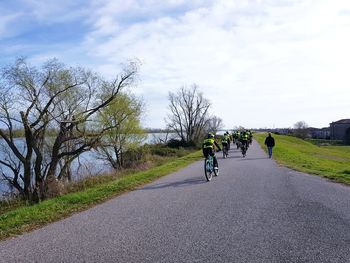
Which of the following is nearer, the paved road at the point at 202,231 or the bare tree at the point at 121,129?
the paved road at the point at 202,231

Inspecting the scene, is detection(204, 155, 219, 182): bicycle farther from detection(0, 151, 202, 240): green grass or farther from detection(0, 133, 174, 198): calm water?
detection(0, 133, 174, 198): calm water

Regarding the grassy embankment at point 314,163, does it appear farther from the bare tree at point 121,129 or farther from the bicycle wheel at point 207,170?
the bare tree at point 121,129

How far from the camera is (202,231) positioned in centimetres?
727

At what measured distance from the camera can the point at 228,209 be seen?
9.27 m

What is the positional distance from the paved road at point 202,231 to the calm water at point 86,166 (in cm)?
1203

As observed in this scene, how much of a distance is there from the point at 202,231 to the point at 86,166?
67.4 feet

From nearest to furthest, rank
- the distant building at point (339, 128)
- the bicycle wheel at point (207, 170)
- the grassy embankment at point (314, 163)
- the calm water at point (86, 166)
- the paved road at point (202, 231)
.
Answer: the paved road at point (202, 231), the bicycle wheel at point (207, 170), the grassy embankment at point (314, 163), the calm water at point (86, 166), the distant building at point (339, 128)

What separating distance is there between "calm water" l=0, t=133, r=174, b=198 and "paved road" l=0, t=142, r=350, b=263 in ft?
39.5

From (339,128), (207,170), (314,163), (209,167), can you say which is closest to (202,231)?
(207,170)

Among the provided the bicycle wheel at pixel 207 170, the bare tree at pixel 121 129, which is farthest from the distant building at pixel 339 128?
the bicycle wheel at pixel 207 170

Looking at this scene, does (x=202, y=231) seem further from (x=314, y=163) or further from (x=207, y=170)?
(x=314, y=163)

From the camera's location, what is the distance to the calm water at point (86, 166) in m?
24.4

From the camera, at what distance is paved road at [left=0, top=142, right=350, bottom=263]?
5977mm

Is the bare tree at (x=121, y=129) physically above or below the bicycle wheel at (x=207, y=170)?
above
